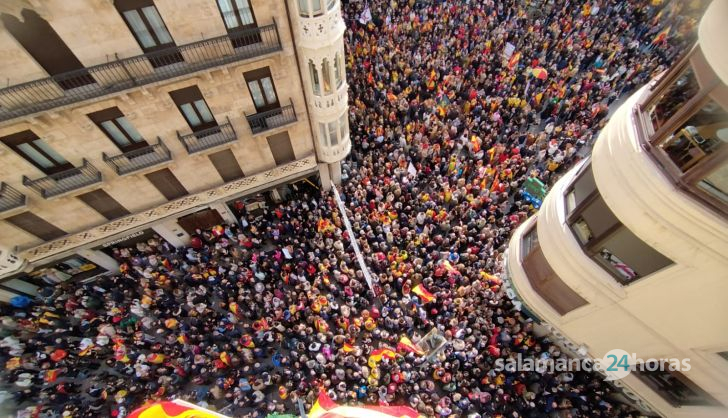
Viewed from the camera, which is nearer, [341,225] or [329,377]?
[329,377]

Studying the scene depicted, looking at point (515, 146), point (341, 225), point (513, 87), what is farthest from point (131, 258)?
point (513, 87)

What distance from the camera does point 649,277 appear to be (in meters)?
10.3

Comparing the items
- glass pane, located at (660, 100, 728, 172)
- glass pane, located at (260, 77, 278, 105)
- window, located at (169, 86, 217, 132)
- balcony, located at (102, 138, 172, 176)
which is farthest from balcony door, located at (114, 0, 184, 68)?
glass pane, located at (660, 100, 728, 172)

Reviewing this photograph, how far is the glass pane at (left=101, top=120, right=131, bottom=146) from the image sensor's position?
12.9 metres

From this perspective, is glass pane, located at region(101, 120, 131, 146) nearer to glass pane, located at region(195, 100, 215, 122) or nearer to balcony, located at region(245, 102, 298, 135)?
glass pane, located at region(195, 100, 215, 122)

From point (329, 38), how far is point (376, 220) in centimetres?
910

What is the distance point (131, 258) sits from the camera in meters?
18.9

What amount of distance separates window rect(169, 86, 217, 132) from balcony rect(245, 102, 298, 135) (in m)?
1.54

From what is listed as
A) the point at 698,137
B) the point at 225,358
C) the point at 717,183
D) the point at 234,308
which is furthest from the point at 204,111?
the point at 717,183

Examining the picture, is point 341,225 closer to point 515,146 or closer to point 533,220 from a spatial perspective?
point 533,220

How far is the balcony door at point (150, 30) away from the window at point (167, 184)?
5.16 metres

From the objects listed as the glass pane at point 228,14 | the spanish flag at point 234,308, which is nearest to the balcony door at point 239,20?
the glass pane at point 228,14

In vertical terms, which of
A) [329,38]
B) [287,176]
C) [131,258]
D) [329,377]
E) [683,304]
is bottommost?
[329,377]

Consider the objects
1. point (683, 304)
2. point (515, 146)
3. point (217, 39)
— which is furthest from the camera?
point (515, 146)
